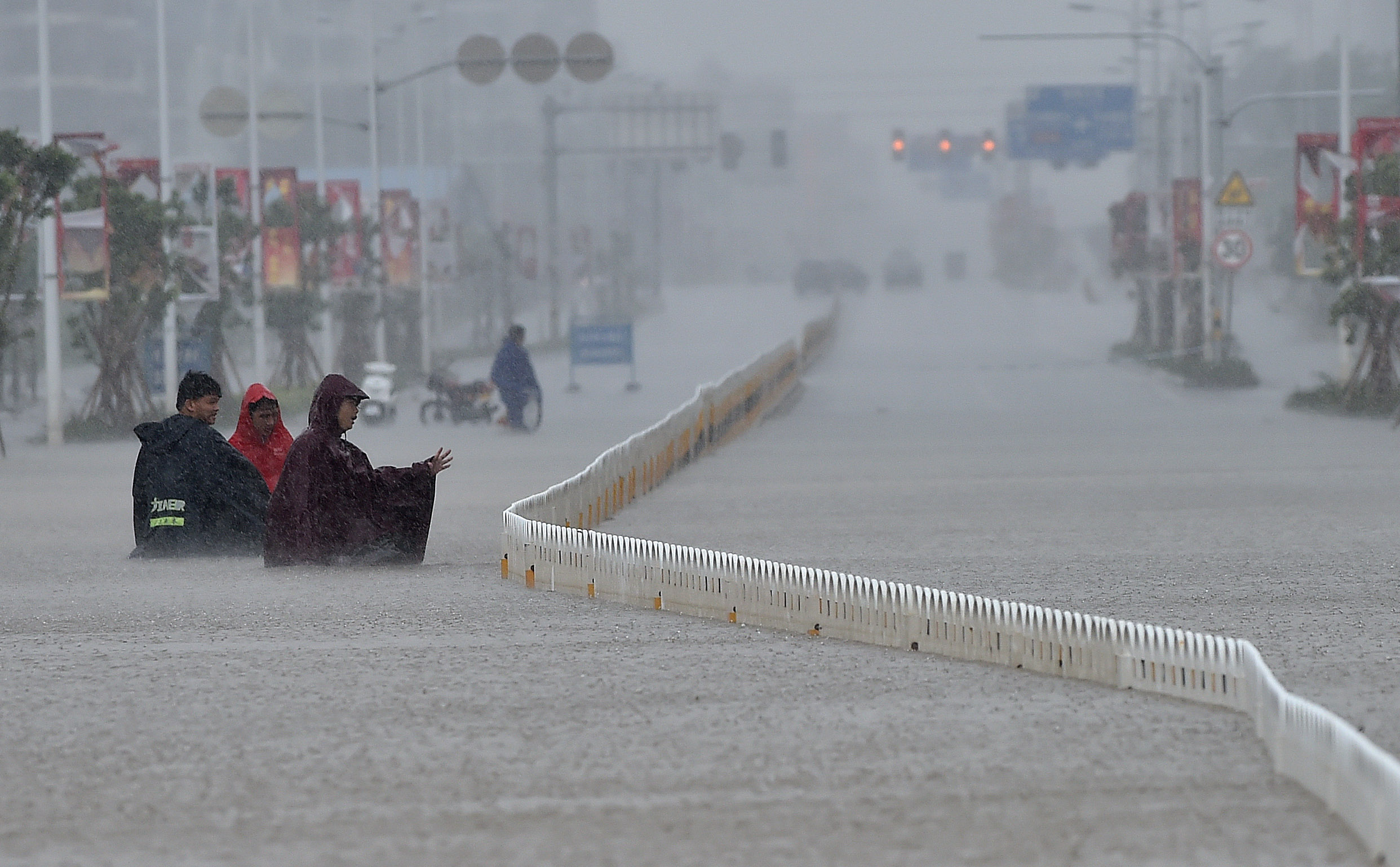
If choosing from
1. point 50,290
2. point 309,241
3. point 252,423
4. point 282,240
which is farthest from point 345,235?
point 252,423

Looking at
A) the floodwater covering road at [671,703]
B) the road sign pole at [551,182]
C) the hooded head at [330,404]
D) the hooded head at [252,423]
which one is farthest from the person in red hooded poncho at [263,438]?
the road sign pole at [551,182]

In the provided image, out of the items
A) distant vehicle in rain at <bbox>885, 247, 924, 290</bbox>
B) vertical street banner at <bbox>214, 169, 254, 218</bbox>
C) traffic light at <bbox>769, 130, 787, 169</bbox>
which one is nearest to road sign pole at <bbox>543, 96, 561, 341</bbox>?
traffic light at <bbox>769, 130, 787, 169</bbox>

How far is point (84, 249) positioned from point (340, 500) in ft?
53.9

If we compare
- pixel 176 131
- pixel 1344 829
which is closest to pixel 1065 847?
pixel 1344 829

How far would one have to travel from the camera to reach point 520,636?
1021cm

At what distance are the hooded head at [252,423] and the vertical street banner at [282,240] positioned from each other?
23.8m

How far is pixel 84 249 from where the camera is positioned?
28359 millimetres

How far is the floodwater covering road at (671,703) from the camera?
21.1 feet

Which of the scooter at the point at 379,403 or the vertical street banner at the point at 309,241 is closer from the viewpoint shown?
the scooter at the point at 379,403

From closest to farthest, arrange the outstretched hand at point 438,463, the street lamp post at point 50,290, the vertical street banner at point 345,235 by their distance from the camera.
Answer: the outstretched hand at point 438,463 < the street lamp post at point 50,290 < the vertical street banner at point 345,235

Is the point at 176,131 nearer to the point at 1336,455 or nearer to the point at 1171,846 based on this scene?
the point at 1336,455

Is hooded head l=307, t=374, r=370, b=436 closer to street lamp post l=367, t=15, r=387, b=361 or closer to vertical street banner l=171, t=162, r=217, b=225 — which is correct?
vertical street banner l=171, t=162, r=217, b=225

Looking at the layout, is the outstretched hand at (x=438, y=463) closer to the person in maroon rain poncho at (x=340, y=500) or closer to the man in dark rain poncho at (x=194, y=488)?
the person in maroon rain poncho at (x=340, y=500)

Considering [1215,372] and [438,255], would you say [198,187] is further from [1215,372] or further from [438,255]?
[1215,372]
